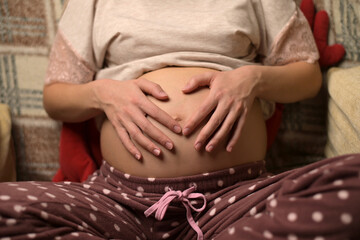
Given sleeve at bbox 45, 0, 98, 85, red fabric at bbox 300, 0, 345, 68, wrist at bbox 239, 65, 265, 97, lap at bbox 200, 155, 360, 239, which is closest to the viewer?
lap at bbox 200, 155, 360, 239

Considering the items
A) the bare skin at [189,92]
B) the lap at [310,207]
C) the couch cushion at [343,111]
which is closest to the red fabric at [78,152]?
the bare skin at [189,92]

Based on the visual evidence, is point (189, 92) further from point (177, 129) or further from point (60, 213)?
point (60, 213)

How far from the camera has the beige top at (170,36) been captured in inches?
36.6

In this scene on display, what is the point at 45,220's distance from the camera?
0.62m

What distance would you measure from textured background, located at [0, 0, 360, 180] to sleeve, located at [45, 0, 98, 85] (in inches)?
6.4

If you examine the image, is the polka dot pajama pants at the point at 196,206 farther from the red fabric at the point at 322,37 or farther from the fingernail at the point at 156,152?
the red fabric at the point at 322,37

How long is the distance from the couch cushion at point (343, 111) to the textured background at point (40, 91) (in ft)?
0.25

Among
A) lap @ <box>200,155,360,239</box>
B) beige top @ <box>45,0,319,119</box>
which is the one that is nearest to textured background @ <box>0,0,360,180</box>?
beige top @ <box>45,0,319,119</box>

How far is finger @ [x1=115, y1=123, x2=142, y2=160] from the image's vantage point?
2.67 feet

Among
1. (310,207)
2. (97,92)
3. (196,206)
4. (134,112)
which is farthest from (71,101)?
(310,207)

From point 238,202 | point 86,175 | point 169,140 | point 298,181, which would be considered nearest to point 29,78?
point 86,175

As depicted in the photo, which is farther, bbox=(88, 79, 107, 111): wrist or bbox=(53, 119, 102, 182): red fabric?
bbox=(53, 119, 102, 182): red fabric

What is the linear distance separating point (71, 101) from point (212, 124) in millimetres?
383

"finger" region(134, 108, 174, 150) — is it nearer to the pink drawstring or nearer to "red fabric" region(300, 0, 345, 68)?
the pink drawstring
